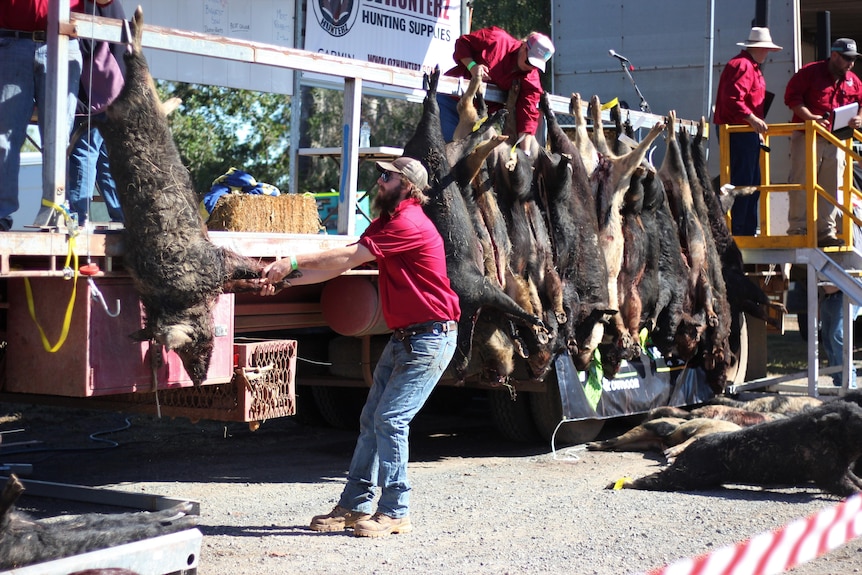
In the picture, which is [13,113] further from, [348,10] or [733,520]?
[348,10]

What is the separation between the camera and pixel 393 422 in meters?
6.11

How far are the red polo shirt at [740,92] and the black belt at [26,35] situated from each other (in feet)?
23.0

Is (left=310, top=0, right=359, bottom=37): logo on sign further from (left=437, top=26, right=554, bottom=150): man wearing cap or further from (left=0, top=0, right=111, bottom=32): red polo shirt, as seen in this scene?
(left=0, top=0, right=111, bottom=32): red polo shirt

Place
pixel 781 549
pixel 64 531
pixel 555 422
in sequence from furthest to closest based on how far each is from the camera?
pixel 555 422
pixel 64 531
pixel 781 549

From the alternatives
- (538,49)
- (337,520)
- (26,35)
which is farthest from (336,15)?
(337,520)

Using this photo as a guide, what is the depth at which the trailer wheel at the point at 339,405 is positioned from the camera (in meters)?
10.3

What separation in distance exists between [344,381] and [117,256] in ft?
10.2

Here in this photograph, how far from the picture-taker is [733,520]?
6684 mm

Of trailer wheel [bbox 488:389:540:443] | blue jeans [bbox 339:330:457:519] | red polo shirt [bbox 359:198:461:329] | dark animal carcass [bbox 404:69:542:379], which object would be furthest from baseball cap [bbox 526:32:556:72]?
blue jeans [bbox 339:330:457:519]

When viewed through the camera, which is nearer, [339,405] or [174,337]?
[174,337]

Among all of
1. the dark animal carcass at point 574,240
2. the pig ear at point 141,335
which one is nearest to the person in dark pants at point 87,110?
the pig ear at point 141,335

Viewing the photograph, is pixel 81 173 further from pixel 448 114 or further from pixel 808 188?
pixel 808 188

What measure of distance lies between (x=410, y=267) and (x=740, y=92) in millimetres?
5916

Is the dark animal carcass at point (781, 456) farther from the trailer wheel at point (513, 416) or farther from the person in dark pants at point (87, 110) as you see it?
the person in dark pants at point (87, 110)
